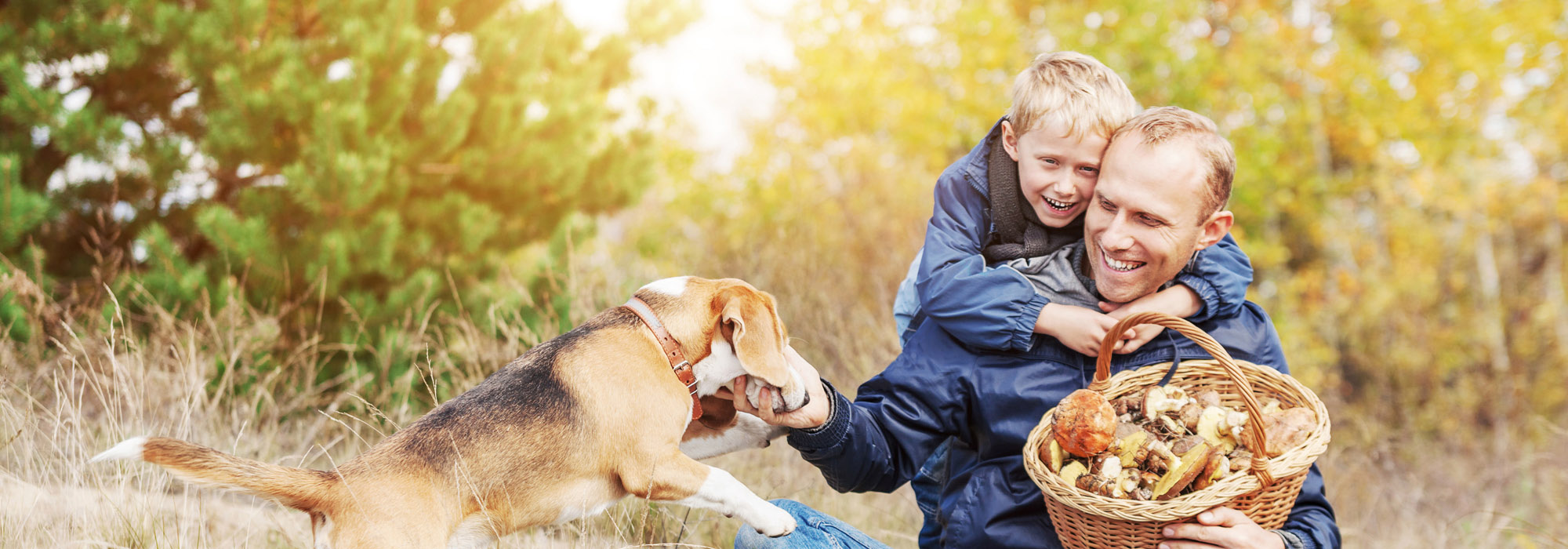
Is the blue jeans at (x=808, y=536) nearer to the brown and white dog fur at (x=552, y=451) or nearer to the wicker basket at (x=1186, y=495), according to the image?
the brown and white dog fur at (x=552, y=451)

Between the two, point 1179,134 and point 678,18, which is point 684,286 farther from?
point 678,18

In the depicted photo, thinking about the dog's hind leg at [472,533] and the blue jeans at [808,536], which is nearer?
the dog's hind leg at [472,533]

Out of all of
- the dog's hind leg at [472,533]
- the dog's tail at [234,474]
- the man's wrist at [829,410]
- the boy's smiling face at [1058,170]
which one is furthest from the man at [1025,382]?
the dog's tail at [234,474]

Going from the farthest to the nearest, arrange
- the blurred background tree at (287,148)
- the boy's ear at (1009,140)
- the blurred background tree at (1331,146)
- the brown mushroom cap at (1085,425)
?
the blurred background tree at (1331,146) → the blurred background tree at (287,148) → the boy's ear at (1009,140) → the brown mushroom cap at (1085,425)

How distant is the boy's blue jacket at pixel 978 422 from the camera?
250cm

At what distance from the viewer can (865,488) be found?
269 cm

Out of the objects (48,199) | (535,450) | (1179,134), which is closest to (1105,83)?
(1179,134)

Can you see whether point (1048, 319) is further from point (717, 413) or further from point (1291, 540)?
point (717, 413)

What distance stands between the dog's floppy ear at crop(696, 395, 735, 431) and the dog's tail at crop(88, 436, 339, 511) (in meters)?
1.00

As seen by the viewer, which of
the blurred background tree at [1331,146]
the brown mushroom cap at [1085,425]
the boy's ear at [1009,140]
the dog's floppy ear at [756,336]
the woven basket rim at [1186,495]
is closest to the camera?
the woven basket rim at [1186,495]

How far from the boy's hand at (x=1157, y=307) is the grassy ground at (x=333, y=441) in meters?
1.44

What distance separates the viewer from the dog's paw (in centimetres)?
230

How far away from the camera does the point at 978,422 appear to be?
8.80ft

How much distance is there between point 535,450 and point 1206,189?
1915mm
